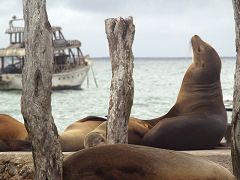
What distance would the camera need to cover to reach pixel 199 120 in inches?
301

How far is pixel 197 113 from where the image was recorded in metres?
7.74

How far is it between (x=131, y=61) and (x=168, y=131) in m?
1.42

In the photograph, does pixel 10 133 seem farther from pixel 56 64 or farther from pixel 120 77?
pixel 56 64

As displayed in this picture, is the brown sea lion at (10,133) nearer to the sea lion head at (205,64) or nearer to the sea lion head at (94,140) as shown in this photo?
the sea lion head at (94,140)

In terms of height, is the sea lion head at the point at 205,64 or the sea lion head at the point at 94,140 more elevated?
the sea lion head at the point at 205,64

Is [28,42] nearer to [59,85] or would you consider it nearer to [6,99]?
[6,99]

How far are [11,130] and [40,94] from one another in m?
3.11

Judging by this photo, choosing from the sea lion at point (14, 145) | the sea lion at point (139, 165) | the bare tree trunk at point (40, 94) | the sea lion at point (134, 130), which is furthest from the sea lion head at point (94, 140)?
the sea lion at point (139, 165)

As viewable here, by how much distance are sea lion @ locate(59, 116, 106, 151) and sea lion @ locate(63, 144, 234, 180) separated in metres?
2.82

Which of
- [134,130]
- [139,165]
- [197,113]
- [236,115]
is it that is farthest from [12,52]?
[139,165]

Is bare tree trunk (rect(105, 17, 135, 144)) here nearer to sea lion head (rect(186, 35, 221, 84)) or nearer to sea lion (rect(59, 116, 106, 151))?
sea lion (rect(59, 116, 106, 151))

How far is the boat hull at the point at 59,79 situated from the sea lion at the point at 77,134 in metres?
41.6

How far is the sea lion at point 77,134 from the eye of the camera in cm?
745

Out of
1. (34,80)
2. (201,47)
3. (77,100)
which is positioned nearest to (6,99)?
(77,100)
